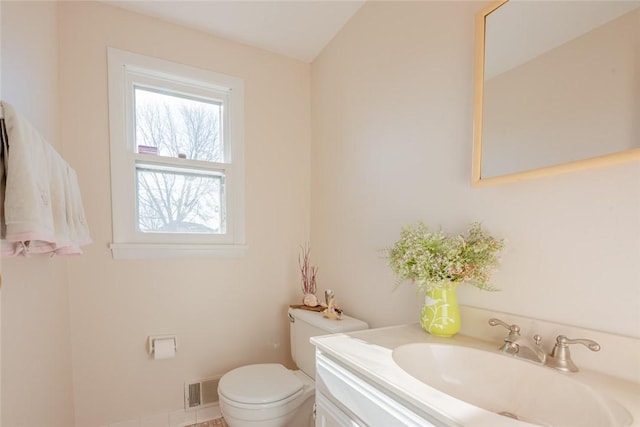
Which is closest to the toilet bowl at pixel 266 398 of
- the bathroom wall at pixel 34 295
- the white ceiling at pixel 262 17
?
the bathroom wall at pixel 34 295

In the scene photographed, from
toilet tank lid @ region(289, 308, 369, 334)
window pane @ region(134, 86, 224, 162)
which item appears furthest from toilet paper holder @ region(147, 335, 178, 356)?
window pane @ region(134, 86, 224, 162)

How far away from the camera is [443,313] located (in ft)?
3.45

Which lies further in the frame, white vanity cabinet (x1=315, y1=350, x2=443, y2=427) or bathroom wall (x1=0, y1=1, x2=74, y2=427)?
bathroom wall (x1=0, y1=1, x2=74, y2=427)

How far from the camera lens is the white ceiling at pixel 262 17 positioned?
1.71m

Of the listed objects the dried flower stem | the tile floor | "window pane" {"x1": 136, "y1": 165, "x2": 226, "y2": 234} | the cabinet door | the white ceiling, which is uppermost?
the white ceiling

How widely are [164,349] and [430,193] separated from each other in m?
1.66

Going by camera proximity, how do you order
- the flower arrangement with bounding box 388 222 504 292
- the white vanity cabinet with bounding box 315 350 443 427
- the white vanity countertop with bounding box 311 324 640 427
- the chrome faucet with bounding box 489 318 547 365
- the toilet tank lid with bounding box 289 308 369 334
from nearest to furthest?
the white vanity countertop with bounding box 311 324 640 427
the white vanity cabinet with bounding box 315 350 443 427
the chrome faucet with bounding box 489 318 547 365
the flower arrangement with bounding box 388 222 504 292
the toilet tank lid with bounding box 289 308 369 334

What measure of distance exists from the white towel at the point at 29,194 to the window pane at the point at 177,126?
860 mm

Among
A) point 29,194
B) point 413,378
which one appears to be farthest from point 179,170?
point 413,378

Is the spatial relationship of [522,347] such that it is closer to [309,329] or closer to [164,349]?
[309,329]

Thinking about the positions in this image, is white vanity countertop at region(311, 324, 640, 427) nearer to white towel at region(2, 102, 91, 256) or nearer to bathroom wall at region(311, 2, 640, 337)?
bathroom wall at region(311, 2, 640, 337)

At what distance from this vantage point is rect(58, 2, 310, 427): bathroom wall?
1.65m

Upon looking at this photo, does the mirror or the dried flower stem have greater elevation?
the mirror

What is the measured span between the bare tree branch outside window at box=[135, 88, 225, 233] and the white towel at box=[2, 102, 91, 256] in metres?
0.79
